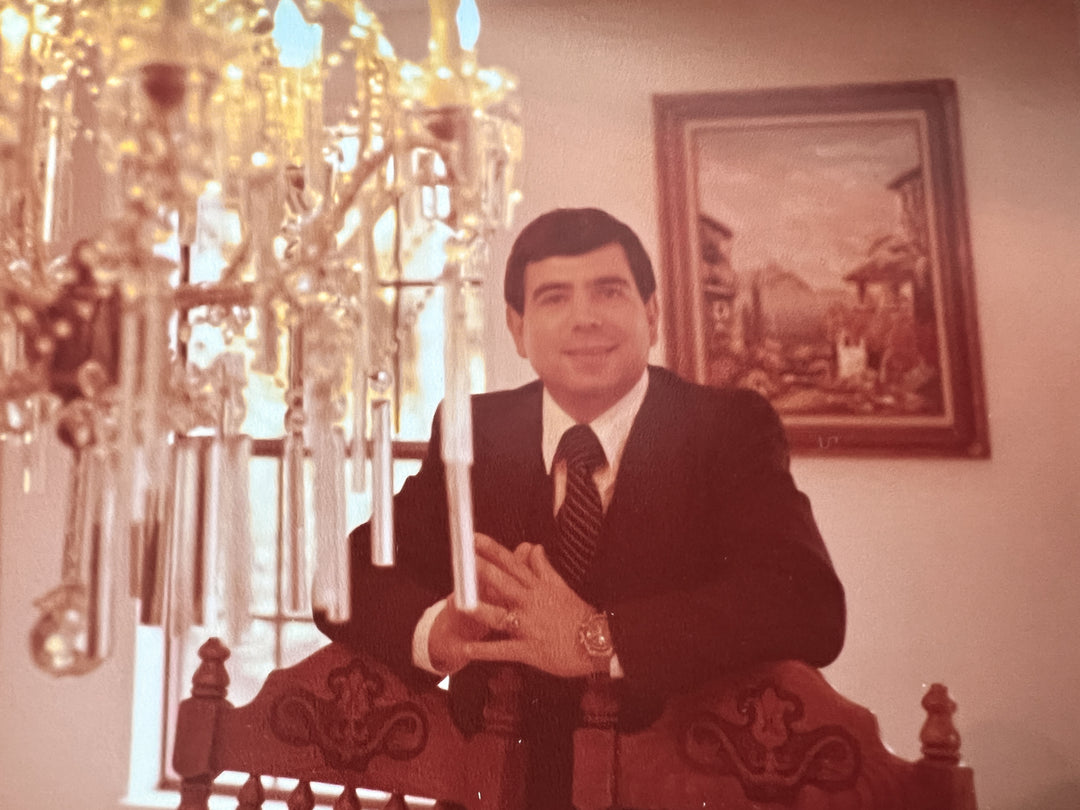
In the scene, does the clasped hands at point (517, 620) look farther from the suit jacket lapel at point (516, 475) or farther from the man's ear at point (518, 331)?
the man's ear at point (518, 331)

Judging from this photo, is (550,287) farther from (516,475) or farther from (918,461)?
(918,461)

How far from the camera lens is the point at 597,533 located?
131cm

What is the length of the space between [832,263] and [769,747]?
30.7 inches

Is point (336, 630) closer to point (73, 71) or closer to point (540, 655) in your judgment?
point (540, 655)

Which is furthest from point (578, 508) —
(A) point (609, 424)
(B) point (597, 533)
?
(A) point (609, 424)

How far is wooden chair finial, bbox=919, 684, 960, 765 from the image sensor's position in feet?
3.79

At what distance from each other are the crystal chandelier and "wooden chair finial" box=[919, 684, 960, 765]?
29.8 inches

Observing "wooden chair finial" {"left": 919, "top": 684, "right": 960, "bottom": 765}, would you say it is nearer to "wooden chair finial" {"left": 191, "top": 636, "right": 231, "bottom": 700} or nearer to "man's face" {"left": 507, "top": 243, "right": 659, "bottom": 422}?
"man's face" {"left": 507, "top": 243, "right": 659, "bottom": 422}

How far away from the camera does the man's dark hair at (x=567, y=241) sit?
55.8 inches

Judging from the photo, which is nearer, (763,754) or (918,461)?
(763,754)

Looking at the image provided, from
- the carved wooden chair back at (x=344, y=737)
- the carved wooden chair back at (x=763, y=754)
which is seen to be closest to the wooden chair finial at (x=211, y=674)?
the carved wooden chair back at (x=344, y=737)

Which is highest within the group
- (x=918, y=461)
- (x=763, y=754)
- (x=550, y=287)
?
(x=550, y=287)

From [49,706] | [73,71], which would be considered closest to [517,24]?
[73,71]

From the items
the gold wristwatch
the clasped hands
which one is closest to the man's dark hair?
the clasped hands
